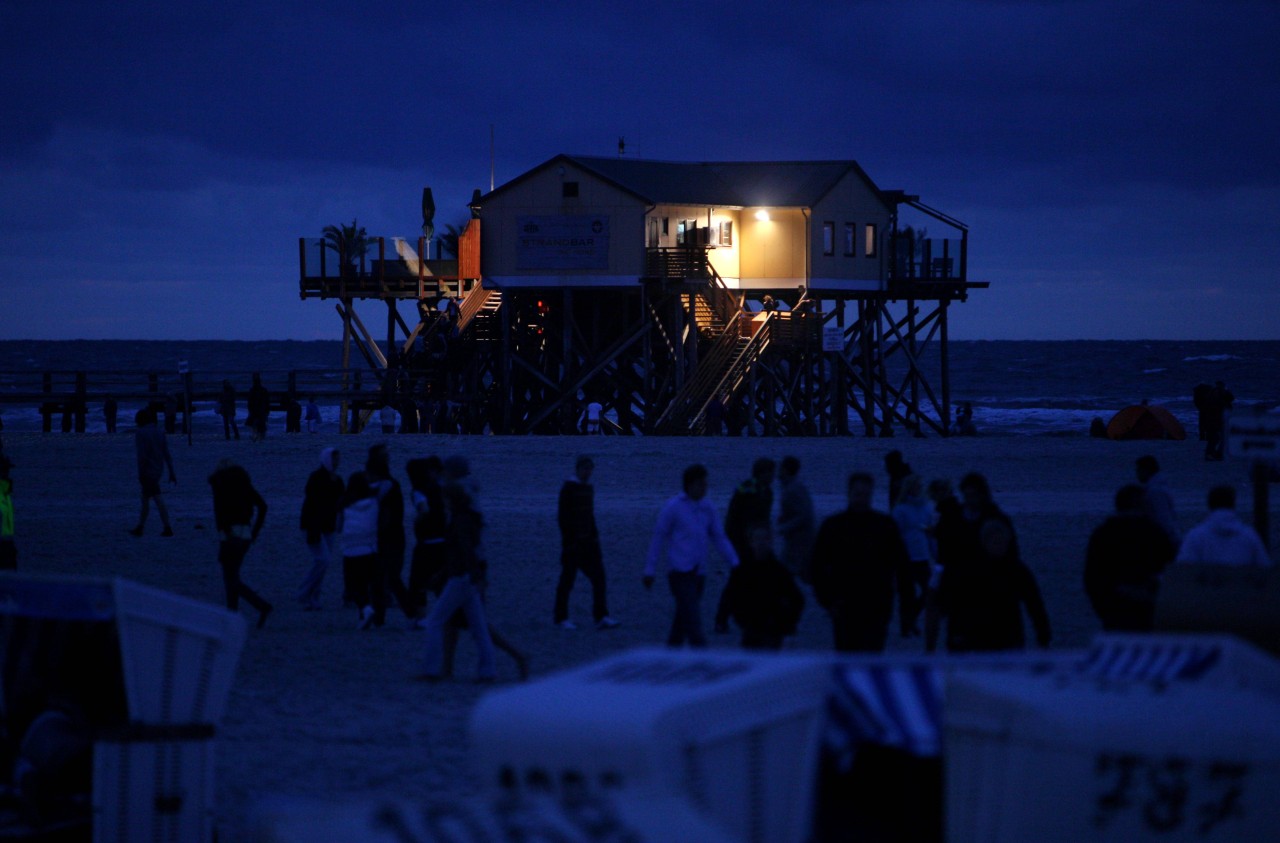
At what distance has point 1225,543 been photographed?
8586mm

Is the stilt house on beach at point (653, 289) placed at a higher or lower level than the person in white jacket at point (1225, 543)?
higher

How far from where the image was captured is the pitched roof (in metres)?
36.4

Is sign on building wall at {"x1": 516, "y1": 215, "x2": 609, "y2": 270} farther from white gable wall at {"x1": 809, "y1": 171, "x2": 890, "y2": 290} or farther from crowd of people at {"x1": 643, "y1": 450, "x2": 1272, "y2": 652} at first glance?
crowd of people at {"x1": 643, "y1": 450, "x2": 1272, "y2": 652}

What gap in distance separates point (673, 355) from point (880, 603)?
2764cm

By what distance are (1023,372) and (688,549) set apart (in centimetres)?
8194

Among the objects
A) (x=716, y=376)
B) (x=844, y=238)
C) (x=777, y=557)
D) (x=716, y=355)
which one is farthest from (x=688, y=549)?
(x=844, y=238)

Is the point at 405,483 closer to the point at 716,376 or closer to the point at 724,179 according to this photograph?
the point at 716,376

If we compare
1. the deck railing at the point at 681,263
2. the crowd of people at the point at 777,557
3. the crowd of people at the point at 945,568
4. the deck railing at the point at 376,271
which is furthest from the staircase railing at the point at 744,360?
the crowd of people at the point at 945,568

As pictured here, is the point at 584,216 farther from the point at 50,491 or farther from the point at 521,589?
the point at 521,589

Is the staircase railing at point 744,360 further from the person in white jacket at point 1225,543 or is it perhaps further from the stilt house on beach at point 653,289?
the person in white jacket at point 1225,543

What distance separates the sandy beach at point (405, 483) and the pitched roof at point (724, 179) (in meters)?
8.53

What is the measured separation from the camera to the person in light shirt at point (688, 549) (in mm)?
9992

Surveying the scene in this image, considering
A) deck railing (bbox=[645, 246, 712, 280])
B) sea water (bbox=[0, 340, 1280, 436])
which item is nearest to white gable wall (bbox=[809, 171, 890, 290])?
deck railing (bbox=[645, 246, 712, 280])

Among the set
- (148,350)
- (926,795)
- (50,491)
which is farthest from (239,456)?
(148,350)
